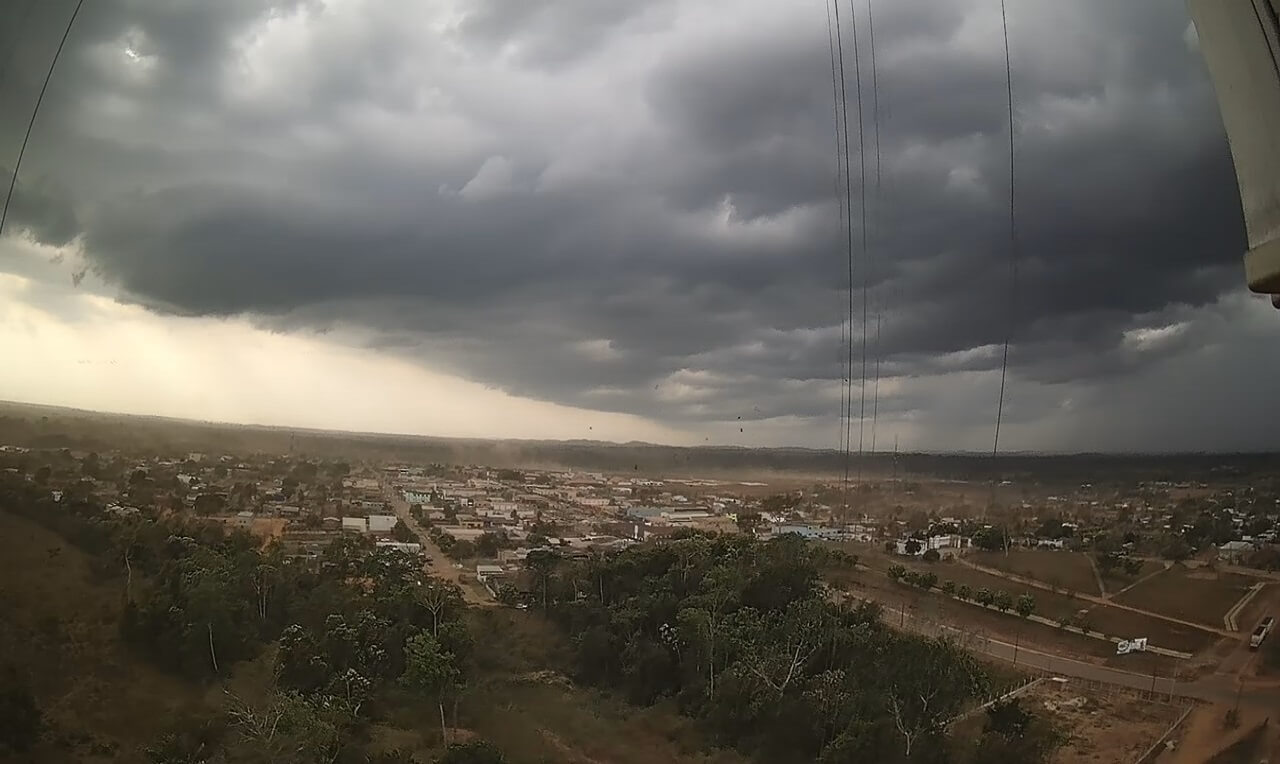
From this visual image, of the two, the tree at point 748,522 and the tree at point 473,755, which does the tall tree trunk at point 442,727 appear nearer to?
the tree at point 473,755

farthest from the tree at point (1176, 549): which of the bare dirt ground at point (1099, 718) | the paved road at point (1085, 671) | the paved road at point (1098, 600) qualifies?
the bare dirt ground at point (1099, 718)

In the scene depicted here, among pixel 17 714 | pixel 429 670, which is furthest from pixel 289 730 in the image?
pixel 17 714

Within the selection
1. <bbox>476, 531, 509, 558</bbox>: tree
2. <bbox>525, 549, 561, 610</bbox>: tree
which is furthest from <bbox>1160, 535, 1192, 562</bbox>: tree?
<bbox>476, 531, 509, 558</bbox>: tree

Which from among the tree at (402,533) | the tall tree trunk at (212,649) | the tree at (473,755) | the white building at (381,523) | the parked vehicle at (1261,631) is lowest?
the tree at (473,755)

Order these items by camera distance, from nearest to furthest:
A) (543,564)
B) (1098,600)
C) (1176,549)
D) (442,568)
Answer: (1176,549)
(1098,600)
(442,568)
(543,564)

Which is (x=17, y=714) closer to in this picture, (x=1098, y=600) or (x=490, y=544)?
(x=490, y=544)

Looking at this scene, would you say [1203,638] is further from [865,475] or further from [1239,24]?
[1239,24]

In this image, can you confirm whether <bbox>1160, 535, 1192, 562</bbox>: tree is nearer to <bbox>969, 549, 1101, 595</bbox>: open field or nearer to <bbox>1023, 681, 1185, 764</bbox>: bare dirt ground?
<bbox>969, 549, 1101, 595</bbox>: open field
